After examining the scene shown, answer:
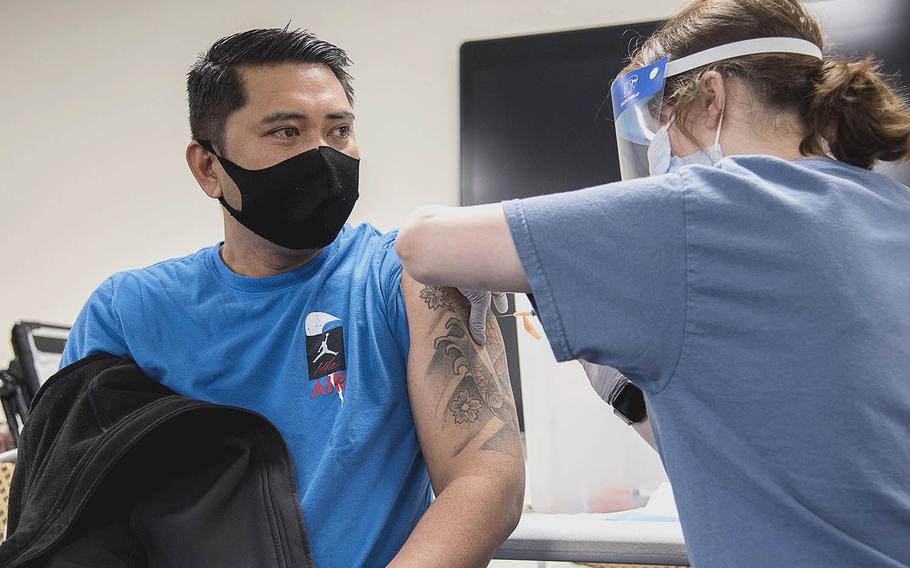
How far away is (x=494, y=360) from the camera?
4.64ft

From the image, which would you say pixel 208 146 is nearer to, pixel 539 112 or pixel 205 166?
pixel 205 166

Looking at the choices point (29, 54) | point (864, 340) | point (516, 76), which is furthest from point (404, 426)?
point (29, 54)

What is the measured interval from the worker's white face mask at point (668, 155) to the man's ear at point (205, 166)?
0.82m

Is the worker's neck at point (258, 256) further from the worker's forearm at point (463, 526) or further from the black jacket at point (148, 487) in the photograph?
the worker's forearm at point (463, 526)

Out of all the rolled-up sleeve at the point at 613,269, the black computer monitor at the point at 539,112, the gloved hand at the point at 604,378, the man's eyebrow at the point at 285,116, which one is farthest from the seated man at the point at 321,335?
the black computer monitor at the point at 539,112

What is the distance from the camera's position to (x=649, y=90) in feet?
3.78

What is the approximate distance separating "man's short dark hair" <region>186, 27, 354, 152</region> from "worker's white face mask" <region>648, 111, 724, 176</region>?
66cm

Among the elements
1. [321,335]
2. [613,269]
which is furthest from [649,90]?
[321,335]

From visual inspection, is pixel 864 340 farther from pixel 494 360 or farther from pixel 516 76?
pixel 516 76

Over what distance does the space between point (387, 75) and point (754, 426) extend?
278 cm

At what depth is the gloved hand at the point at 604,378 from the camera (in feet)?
4.36

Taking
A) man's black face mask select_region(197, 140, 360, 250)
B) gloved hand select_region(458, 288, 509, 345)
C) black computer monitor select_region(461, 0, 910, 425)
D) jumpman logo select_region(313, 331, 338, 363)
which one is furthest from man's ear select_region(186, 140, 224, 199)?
black computer monitor select_region(461, 0, 910, 425)

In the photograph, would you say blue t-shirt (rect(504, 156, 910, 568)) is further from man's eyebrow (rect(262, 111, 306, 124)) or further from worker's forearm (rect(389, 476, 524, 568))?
man's eyebrow (rect(262, 111, 306, 124))

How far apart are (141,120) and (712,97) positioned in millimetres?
3168
